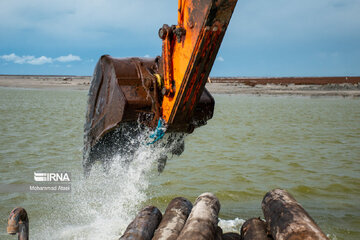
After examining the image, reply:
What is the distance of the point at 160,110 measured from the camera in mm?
3854

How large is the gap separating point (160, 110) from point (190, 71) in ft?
2.21

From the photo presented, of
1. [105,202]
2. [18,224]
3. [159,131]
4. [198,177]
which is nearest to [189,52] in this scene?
[159,131]

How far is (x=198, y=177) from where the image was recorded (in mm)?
7078

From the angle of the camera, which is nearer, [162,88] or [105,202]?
[162,88]

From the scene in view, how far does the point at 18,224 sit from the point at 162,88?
1.80m

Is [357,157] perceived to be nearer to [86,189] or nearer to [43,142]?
[86,189]

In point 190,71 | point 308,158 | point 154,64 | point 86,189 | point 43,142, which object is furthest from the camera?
point 43,142

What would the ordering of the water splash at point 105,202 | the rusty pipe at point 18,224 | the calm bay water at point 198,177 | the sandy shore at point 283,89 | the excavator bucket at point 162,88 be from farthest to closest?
the sandy shore at point 283,89 → the calm bay water at point 198,177 → the water splash at point 105,202 → the excavator bucket at point 162,88 → the rusty pipe at point 18,224

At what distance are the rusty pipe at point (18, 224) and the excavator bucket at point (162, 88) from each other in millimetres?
1219

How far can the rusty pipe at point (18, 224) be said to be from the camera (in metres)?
3.10

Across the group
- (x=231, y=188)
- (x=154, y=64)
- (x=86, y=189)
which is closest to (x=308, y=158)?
(x=231, y=188)

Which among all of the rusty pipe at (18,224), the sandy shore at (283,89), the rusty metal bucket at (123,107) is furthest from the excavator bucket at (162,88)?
the sandy shore at (283,89)

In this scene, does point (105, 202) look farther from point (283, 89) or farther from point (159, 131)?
point (283, 89)

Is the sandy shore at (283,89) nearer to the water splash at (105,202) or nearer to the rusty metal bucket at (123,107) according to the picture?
the water splash at (105,202)
